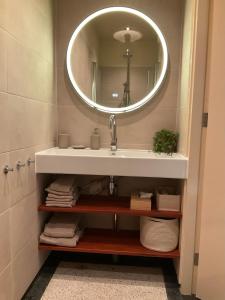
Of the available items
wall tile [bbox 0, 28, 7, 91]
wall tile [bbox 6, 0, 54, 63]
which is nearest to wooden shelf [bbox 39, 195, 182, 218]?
wall tile [bbox 0, 28, 7, 91]

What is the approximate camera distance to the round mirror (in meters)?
1.99

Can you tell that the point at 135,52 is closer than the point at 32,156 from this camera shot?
No

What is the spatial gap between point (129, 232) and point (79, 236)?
1.42 ft

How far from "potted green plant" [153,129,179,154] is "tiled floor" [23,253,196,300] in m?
0.88

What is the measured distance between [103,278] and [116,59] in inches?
65.2

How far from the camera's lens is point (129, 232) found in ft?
6.82

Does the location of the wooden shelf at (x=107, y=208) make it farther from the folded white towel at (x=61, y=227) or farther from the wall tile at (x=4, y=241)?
the wall tile at (x=4, y=241)

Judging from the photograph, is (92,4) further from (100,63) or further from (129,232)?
(129,232)

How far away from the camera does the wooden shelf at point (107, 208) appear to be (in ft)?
5.58

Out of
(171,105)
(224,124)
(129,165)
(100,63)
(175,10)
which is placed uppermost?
(175,10)

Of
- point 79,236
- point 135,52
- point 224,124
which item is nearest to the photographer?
point 224,124

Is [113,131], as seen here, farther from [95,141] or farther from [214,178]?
[214,178]

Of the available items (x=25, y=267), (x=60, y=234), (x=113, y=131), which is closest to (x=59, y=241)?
(x=60, y=234)

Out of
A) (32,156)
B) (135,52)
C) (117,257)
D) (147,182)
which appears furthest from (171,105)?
(117,257)
